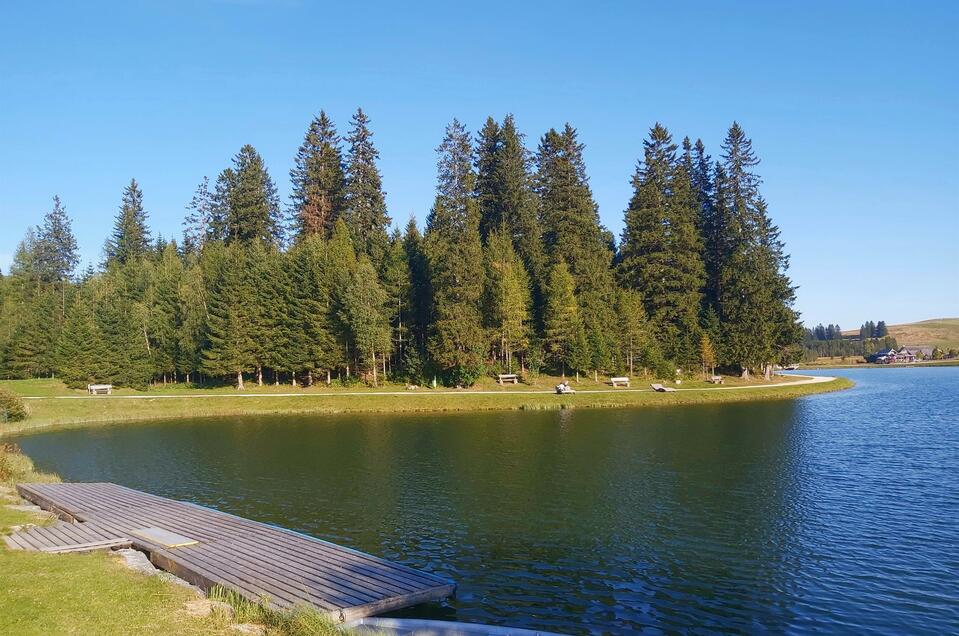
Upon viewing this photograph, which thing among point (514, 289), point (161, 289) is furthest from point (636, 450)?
point (161, 289)

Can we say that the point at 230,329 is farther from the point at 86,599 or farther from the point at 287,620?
the point at 287,620

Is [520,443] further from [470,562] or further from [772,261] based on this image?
[772,261]

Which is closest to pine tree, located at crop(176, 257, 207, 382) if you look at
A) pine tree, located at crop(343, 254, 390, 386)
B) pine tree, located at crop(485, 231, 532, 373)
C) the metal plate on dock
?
pine tree, located at crop(343, 254, 390, 386)

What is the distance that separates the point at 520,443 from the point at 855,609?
1057 inches

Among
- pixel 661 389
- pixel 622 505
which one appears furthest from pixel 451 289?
pixel 622 505

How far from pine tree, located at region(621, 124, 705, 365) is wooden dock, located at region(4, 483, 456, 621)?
238 feet

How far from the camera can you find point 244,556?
17.3 meters

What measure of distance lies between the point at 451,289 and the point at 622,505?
51085 millimetres

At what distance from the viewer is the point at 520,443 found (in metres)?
41.3

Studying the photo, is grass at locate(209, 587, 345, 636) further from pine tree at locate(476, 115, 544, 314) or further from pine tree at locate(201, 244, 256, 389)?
pine tree at locate(476, 115, 544, 314)

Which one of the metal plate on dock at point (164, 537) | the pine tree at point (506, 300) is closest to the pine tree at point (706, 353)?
the pine tree at point (506, 300)

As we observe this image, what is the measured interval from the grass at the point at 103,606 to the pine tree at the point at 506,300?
62459 mm

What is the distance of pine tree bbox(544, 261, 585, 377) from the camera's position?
3086 inches

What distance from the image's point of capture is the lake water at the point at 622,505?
51.9ft
